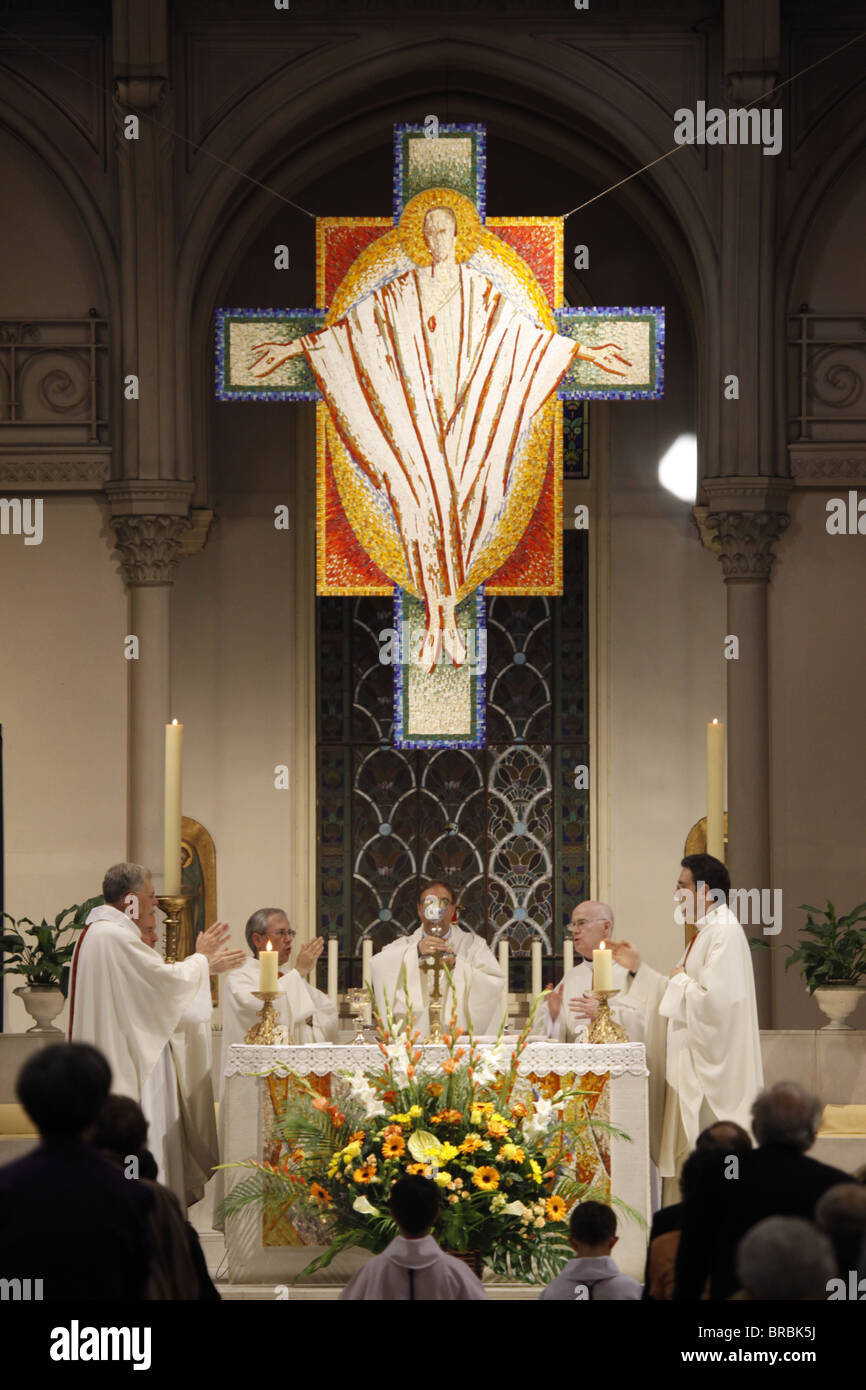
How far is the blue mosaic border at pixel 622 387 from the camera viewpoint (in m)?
10.5

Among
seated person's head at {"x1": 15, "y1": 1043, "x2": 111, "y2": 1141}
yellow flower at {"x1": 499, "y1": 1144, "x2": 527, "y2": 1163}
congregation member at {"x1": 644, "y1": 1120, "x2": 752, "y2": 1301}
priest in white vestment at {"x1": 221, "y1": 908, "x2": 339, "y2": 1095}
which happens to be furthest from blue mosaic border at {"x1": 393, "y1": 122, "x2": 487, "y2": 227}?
seated person's head at {"x1": 15, "y1": 1043, "x2": 111, "y2": 1141}

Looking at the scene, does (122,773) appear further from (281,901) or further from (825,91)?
(825,91)

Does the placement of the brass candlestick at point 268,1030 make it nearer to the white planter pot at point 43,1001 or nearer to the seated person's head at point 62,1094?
the white planter pot at point 43,1001

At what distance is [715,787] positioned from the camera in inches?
319

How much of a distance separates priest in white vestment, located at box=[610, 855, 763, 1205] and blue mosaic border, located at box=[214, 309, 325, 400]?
11.8ft

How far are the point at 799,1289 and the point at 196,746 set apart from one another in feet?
33.4

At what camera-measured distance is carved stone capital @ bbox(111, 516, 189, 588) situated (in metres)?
12.1

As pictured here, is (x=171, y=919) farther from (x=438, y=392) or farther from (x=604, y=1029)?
(x=438, y=392)

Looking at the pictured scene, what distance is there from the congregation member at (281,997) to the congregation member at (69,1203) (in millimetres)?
4554

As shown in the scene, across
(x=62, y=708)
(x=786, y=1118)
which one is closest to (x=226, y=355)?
(x=62, y=708)

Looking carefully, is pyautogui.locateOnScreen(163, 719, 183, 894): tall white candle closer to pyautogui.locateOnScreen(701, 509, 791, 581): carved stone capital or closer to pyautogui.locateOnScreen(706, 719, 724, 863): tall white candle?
pyautogui.locateOnScreen(706, 719, 724, 863): tall white candle

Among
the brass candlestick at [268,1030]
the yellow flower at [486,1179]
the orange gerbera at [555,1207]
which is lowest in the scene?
the orange gerbera at [555,1207]

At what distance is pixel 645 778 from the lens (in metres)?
13.7

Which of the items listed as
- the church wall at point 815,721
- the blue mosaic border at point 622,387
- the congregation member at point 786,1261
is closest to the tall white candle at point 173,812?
the blue mosaic border at point 622,387
